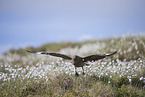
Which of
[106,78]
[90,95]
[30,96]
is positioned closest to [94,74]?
[106,78]

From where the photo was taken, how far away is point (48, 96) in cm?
401

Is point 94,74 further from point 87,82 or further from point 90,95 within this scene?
point 90,95

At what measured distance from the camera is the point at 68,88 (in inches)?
175

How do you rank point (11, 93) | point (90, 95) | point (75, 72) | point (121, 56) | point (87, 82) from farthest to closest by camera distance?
1. point (121, 56)
2. point (75, 72)
3. point (87, 82)
4. point (11, 93)
5. point (90, 95)

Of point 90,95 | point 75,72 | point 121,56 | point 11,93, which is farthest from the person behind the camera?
point 121,56

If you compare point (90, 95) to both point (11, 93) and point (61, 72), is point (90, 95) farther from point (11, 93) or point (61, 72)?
point (11, 93)

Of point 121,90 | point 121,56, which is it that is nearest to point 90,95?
point 121,90

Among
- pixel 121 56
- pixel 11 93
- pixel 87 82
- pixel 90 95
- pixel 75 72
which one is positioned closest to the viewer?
pixel 90 95

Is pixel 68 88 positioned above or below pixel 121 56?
below

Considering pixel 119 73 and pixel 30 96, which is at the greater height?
pixel 119 73

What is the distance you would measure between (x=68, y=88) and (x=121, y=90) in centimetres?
156

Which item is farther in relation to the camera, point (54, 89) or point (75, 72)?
point (75, 72)

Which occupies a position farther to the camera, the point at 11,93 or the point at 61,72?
the point at 61,72

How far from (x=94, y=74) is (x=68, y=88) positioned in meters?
1.07
